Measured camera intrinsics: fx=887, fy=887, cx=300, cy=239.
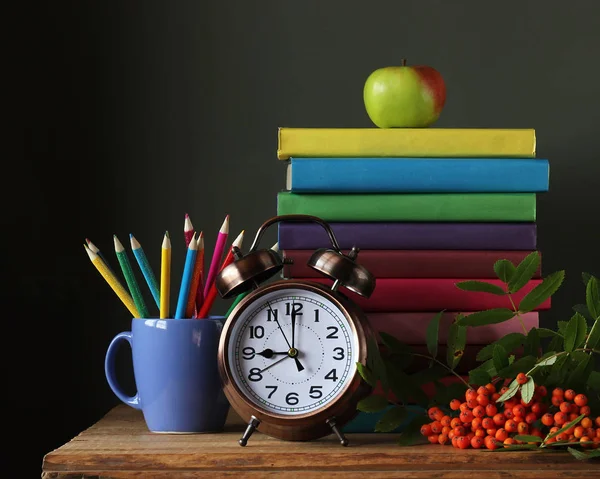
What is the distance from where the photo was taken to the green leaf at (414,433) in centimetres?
107

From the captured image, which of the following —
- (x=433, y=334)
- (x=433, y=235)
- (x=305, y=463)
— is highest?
(x=433, y=235)

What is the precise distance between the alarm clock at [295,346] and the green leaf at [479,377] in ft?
0.42

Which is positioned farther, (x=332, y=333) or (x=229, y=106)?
(x=229, y=106)

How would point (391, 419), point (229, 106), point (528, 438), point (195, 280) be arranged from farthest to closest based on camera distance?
point (229, 106) < point (195, 280) < point (391, 419) < point (528, 438)

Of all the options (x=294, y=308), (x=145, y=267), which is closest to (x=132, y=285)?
(x=145, y=267)

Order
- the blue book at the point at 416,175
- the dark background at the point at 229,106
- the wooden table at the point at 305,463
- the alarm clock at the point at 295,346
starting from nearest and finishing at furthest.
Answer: the wooden table at the point at 305,463 < the alarm clock at the point at 295,346 < the blue book at the point at 416,175 < the dark background at the point at 229,106

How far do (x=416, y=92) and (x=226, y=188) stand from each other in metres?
0.40

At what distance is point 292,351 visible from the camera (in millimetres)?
1100

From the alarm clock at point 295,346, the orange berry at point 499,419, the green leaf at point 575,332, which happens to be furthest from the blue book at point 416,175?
the orange berry at point 499,419

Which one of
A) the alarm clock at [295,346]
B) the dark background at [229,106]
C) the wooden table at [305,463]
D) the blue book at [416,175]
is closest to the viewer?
the wooden table at [305,463]

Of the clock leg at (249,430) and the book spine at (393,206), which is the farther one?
the book spine at (393,206)

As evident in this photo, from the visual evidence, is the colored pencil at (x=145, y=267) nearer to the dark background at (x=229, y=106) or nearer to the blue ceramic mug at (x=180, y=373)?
the blue ceramic mug at (x=180, y=373)

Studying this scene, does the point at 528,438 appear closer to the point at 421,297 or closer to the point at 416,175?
the point at 421,297

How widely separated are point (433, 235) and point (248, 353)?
0.99ft
